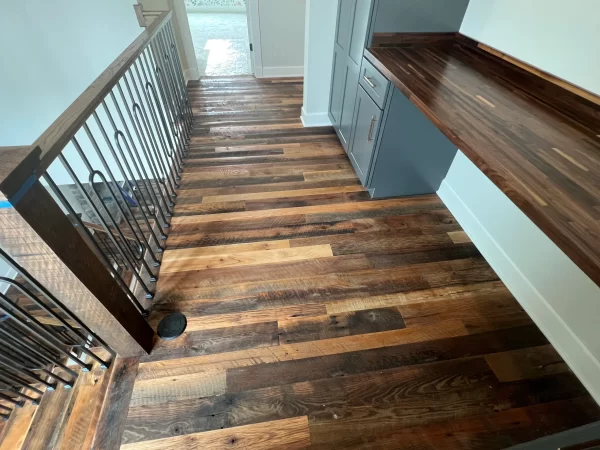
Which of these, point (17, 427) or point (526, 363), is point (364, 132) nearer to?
point (526, 363)

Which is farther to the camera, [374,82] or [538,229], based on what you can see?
[374,82]

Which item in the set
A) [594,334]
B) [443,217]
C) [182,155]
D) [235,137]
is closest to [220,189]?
[182,155]

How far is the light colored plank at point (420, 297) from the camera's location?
1555 millimetres

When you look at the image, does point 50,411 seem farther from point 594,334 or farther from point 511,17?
point 511,17

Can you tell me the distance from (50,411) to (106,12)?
9.80 ft

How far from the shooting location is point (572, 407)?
1.25 metres

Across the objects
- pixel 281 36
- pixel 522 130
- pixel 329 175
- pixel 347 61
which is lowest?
pixel 329 175

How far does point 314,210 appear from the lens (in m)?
2.09

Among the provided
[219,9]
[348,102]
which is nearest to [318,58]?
[348,102]

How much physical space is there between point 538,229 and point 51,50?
4.07 meters

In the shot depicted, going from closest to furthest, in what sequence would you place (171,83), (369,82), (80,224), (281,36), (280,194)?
(80,224) → (369,82) → (280,194) → (171,83) → (281,36)

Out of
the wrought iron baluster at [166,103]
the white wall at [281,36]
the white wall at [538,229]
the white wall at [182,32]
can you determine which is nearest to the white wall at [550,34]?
the white wall at [538,229]

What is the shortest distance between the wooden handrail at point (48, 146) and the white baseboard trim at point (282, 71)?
3105mm

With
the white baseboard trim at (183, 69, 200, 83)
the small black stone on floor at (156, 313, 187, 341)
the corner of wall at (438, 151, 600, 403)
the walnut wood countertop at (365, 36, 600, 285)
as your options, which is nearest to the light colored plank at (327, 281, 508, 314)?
the corner of wall at (438, 151, 600, 403)
